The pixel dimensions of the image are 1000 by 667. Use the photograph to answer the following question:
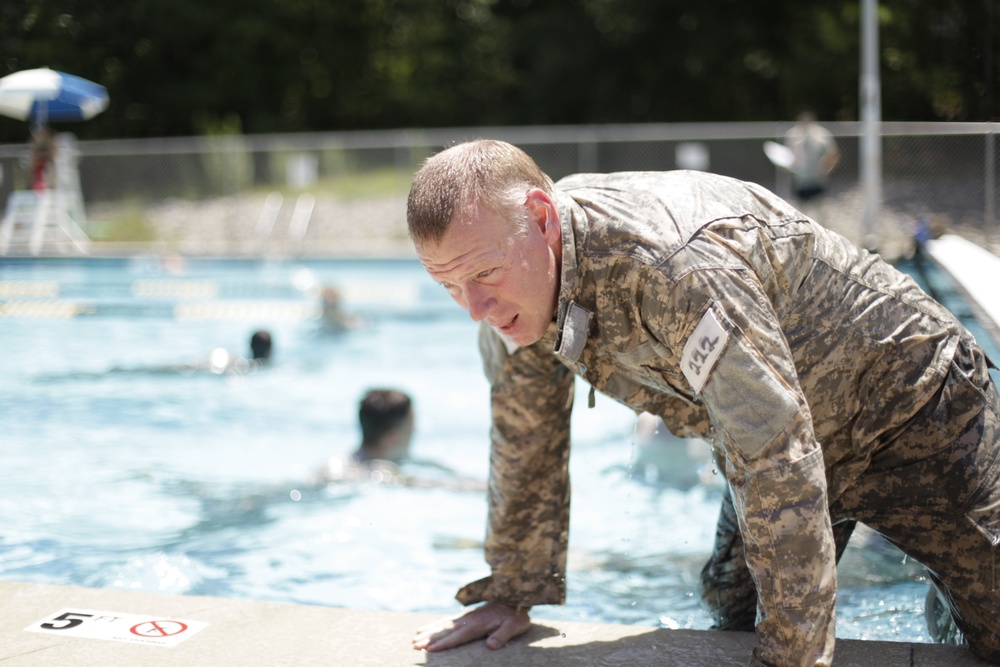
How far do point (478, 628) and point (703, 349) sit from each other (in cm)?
112

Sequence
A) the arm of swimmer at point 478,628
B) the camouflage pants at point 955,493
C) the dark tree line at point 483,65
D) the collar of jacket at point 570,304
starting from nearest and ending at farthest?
the collar of jacket at point 570,304
the camouflage pants at point 955,493
the arm of swimmer at point 478,628
the dark tree line at point 483,65

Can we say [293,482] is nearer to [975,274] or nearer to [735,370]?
[975,274]

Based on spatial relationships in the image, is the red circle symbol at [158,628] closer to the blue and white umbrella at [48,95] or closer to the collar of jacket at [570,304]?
the collar of jacket at [570,304]

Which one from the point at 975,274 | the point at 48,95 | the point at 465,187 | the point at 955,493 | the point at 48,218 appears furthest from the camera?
the point at 48,218

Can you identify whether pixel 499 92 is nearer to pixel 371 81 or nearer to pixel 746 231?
pixel 371 81

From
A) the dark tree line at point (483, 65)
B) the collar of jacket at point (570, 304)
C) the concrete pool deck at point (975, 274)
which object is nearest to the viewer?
the collar of jacket at point (570, 304)

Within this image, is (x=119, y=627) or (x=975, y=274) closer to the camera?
(x=119, y=627)

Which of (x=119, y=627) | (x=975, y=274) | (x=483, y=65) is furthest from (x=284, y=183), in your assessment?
(x=119, y=627)

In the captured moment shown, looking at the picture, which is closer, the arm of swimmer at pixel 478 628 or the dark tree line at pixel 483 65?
the arm of swimmer at pixel 478 628

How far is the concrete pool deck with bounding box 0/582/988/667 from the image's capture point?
2.45 metres

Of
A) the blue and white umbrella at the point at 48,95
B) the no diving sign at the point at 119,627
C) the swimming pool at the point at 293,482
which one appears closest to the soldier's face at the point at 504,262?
the no diving sign at the point at 119,627

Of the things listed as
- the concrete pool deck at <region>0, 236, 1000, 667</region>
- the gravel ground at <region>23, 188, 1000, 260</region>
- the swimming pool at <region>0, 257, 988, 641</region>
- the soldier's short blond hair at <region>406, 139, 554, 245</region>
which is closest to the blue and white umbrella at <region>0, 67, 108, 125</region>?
the gravel ground at <region>23, 188, 1000, 260</region>

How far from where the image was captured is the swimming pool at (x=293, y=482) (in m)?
4.23

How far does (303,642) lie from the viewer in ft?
8.41
